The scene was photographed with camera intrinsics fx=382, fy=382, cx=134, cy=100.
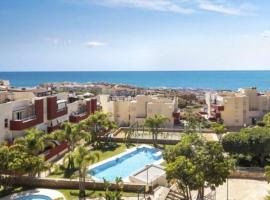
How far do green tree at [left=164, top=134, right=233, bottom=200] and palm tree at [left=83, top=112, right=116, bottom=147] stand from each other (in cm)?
1987

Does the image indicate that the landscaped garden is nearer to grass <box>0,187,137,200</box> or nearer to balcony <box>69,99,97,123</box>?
grass <box>0,187,137,200</box>

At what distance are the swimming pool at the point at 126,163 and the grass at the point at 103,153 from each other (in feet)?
4.26

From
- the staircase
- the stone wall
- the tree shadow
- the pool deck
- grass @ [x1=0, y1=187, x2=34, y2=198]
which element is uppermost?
the stone wall

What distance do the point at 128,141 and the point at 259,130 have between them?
16.8 meters

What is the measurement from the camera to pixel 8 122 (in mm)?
34938

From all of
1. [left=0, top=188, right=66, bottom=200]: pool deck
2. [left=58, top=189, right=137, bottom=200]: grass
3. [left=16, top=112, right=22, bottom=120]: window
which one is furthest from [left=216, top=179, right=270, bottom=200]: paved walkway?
[left=16, top=112, right=22, bottom=120]: window

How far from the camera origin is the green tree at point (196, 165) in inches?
871

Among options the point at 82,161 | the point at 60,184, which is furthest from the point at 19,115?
the point at 82,161

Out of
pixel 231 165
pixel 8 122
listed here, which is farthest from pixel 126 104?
pixel 231 165

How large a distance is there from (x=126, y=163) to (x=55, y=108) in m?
10.5

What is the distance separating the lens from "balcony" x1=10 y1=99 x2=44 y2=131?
35156mm

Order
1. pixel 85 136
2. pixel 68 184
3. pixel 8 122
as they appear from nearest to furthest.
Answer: pixel 68 184 < pixel 8 122 < pixel 85 136

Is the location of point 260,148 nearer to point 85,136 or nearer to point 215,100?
point 85,136

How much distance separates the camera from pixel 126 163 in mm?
37750
